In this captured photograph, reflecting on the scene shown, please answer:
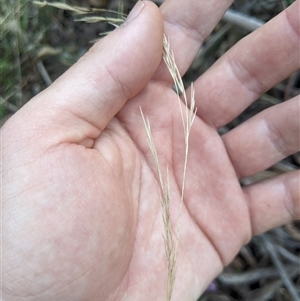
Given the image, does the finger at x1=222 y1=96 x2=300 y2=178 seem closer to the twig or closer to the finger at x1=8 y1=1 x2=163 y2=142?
the twig

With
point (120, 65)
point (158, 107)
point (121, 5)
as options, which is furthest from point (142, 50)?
point (121, 5)

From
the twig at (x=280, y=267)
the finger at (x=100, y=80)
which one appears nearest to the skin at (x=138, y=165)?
the finger at (x=100, y=80)

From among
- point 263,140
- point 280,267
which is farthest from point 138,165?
point 280,267

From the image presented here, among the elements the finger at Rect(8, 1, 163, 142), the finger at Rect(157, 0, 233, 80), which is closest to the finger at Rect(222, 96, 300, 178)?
the finger at Rect(157, 0, 233, 80)

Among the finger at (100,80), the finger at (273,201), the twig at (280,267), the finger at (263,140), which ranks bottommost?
the twig at (280,267)

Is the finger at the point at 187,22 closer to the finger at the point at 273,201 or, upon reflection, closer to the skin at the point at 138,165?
the skin at the point at 138,165

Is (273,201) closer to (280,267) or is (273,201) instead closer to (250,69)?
(280,267)

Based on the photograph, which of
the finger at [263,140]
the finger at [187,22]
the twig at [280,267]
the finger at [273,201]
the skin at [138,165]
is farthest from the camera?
the twig at [280,267]
